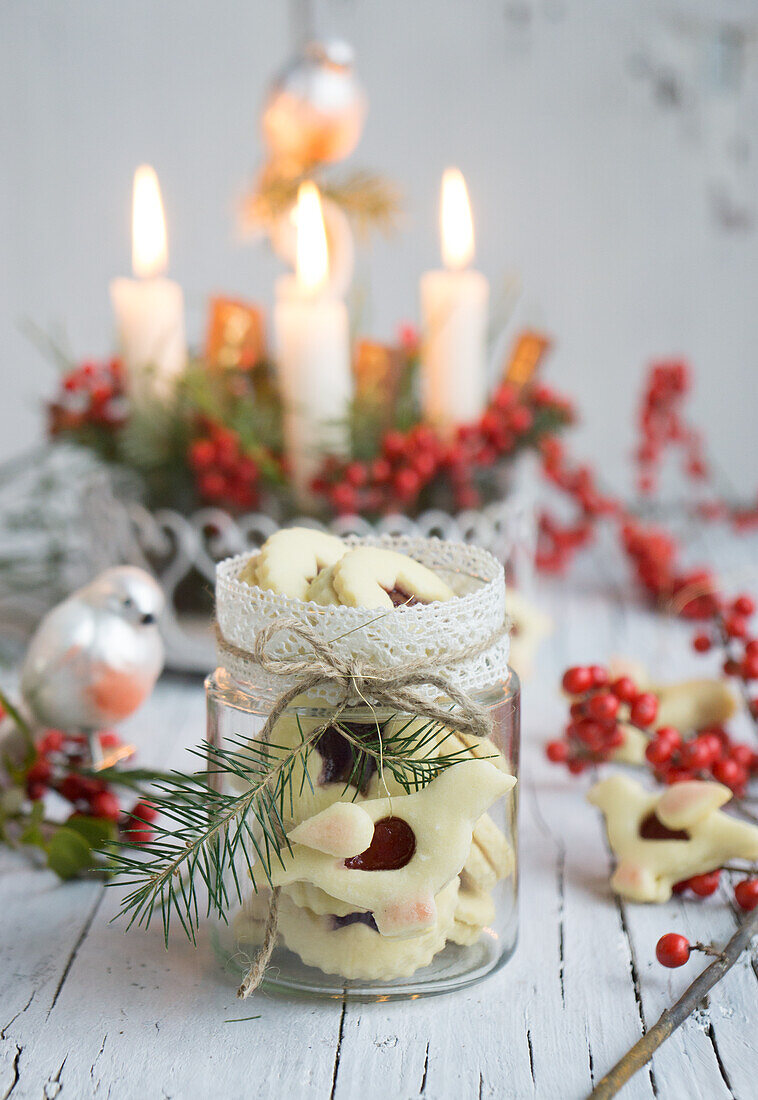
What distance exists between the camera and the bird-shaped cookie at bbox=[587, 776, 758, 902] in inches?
24.3

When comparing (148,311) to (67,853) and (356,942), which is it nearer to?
(67,853)

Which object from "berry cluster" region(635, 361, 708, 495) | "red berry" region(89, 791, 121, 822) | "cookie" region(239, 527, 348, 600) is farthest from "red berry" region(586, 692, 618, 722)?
"berry cluster" region(635, 361, 708, 495)

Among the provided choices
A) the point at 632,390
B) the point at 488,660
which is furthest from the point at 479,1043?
the point at 632,390

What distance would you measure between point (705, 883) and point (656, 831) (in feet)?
0.13

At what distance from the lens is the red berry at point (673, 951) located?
0.54 meters

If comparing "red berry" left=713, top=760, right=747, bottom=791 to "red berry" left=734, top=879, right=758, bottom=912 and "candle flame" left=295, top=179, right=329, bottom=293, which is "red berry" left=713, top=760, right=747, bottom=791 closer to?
"red berry" left=734, top=879, right=758, bottom=912

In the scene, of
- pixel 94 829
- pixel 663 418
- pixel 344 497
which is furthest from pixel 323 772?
pixel 663 418

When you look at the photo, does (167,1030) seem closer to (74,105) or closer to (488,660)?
(488,660)

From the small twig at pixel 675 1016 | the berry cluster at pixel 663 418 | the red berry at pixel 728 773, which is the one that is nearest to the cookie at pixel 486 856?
the small twig at pixel 675 1016

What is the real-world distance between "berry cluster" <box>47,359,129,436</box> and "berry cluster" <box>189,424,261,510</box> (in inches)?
4.3

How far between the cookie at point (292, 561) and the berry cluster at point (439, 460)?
38 cm

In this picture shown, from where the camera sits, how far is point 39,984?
56cm

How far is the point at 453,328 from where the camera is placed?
107 cm

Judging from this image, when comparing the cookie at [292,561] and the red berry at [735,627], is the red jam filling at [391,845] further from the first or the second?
the red berry at [735,627]
